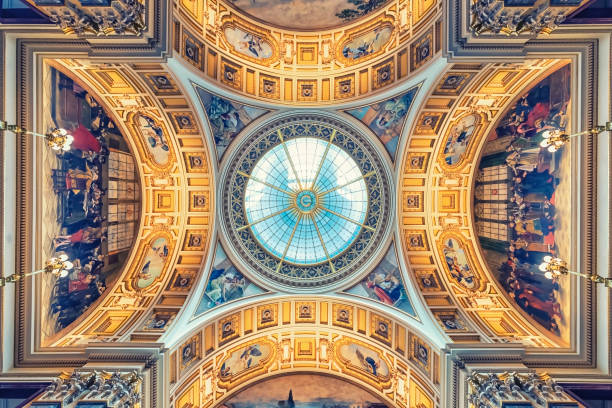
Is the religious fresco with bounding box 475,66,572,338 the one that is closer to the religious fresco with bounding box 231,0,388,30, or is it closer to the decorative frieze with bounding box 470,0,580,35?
the decorative frieze with bounding box 470,0,580,35

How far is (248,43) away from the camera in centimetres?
1519

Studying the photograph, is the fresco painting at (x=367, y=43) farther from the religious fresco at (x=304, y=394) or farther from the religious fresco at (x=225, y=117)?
the religious fresco at (x=304, y=394)

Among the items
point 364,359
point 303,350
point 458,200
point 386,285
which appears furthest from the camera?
point 303,350

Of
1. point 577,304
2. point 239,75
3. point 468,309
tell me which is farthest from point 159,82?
point 577,304

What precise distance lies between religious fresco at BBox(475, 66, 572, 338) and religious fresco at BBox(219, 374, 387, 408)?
33.7ft

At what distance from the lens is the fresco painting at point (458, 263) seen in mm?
15934

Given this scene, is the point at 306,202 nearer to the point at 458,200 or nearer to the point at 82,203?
the point at 458,200

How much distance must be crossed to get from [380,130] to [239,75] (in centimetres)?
796

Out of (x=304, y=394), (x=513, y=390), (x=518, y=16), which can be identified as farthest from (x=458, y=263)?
(x=304, y=394)

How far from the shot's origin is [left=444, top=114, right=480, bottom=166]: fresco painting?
15.3 meters

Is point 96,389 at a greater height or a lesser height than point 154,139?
lesser

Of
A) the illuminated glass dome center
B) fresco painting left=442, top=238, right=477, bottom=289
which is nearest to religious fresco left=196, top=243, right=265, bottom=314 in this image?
the illuminated glass dome center

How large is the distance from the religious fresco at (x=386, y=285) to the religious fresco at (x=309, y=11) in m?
12.2

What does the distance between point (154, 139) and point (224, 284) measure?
8.62 metres
